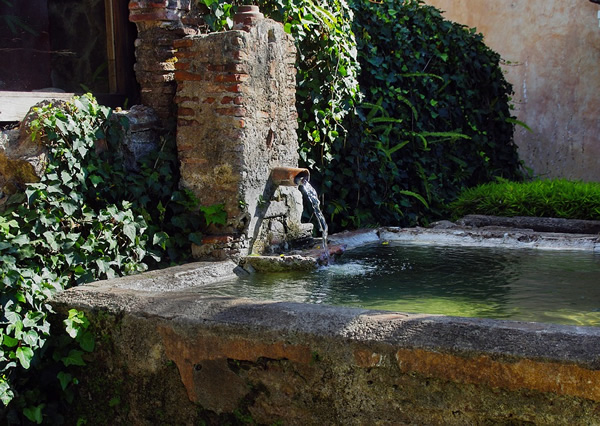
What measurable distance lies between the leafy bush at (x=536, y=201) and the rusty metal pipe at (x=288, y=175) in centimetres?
290

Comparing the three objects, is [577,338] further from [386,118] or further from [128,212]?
[386,118]

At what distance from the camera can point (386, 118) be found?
7059 mm

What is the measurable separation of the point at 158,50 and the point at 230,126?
0.83m

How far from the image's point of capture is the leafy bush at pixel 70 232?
3229 mm

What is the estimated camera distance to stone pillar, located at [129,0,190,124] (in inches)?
188

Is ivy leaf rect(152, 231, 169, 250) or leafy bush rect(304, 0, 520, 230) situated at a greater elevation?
leafy bush rect(304, 0, 520, 230)

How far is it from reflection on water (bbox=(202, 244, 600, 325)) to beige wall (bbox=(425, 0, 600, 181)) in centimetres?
506

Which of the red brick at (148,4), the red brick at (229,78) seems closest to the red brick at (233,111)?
the red brick at (229,78)

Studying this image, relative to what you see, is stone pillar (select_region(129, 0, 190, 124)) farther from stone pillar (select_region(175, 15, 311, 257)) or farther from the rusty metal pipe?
the rusty metal pipe

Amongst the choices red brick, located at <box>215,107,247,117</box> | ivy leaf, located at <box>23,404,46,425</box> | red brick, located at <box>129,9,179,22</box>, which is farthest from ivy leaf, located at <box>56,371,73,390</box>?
red brick, located at <box>129,9,179,22</box>

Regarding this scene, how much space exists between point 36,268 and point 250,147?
1.55 metres

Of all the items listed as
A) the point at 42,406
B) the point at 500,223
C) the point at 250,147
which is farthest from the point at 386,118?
the point at 42,406

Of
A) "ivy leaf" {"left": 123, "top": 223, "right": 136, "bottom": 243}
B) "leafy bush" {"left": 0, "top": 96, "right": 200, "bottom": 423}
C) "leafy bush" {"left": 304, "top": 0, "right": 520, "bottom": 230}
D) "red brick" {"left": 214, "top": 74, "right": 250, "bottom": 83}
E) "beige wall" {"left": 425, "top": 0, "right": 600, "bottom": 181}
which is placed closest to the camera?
"leafy bush" {"left": 0, "top": 96, "right": 200, "bottom": 423}

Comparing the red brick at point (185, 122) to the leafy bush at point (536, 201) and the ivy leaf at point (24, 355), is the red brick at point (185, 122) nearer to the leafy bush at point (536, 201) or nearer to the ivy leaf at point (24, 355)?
the ivy leaf at point (24, 355)
